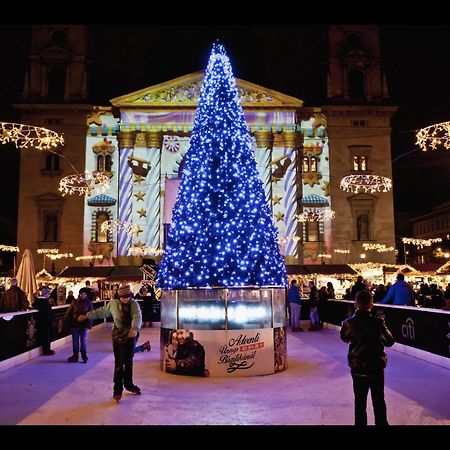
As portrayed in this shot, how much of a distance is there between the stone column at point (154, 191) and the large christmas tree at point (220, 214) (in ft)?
91.2

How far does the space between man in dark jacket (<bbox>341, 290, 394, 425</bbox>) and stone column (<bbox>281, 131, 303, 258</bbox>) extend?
3408 cm

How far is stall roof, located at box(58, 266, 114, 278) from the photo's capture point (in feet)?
120

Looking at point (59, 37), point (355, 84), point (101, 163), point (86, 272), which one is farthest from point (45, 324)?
point (355, 84)

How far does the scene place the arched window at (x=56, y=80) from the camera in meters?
42.3

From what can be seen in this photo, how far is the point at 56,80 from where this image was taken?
42.7 m

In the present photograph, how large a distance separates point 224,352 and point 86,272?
28057 millimetres

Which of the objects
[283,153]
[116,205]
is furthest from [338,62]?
Result: [116,205]

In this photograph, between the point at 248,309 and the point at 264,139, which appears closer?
the point at 248,309

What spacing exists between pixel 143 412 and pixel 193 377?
127 inches

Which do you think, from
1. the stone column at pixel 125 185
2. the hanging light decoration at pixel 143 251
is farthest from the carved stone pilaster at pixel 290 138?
the hanging light decoration at pixel 143 251

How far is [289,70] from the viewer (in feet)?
159

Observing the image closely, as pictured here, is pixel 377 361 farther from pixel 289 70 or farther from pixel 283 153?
pixel 289 70

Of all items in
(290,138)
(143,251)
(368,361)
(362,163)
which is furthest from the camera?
(362,163)

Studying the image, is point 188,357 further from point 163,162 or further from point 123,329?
point 163,162
